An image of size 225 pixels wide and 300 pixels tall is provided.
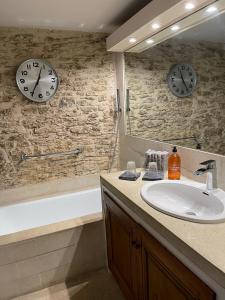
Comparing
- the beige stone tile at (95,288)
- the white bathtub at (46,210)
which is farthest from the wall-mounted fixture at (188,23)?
the beige stone tile at (95,288)

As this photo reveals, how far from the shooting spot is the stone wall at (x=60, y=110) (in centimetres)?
241

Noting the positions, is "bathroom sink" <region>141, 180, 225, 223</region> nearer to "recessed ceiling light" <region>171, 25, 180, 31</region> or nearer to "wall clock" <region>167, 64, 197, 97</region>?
"wall clock" <region>167, 64, 197, 97</region>

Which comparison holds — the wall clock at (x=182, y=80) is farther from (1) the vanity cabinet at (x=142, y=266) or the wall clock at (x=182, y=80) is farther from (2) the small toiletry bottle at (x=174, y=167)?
(1) the vanity cabinet at (x=142, y=266)

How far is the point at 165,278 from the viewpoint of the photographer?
1.09 metres

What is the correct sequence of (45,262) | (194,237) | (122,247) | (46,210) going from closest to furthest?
(194,237), (122,247), (45,262), (46,210)

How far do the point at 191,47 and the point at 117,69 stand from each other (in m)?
1.20

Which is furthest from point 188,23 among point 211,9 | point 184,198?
point 184,198

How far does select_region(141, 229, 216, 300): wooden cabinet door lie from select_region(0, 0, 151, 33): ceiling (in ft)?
5.92

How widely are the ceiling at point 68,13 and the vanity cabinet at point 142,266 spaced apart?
156 centimetres

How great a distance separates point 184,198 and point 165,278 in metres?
0.55

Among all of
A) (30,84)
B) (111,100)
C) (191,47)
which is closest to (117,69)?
(111,100)

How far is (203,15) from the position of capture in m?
1.57

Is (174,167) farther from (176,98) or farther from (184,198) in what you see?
(176,98)

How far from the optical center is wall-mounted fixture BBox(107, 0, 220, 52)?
148 centimetres
